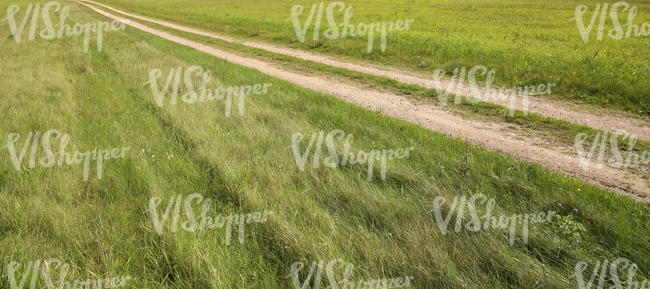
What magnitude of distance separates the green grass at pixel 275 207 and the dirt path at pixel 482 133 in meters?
1.12

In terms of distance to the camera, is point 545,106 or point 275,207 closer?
point 275,207

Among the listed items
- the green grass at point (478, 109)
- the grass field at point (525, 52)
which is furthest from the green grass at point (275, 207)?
the grass field at point (525, 52)

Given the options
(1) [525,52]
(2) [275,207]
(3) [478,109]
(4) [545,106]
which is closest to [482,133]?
(3) [478,109]

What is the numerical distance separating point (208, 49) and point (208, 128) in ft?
49.5

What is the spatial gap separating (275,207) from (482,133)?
5467 millimetres

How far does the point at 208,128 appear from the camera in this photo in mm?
5824

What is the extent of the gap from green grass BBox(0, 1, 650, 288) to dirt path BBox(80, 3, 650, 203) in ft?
3.69

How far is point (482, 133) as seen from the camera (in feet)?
23.1

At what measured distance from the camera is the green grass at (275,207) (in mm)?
2662

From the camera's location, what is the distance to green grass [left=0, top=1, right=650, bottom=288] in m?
2.66

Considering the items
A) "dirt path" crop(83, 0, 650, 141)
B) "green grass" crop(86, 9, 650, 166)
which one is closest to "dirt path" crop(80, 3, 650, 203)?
"green grass" crop(86, 9, 650, 166)

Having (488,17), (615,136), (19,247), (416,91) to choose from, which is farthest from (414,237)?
(488,17)

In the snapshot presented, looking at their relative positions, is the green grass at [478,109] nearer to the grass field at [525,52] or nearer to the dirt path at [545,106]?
the dirt path at [545,106]

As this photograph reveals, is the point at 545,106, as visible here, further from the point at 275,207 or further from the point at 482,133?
the point at 275,207
